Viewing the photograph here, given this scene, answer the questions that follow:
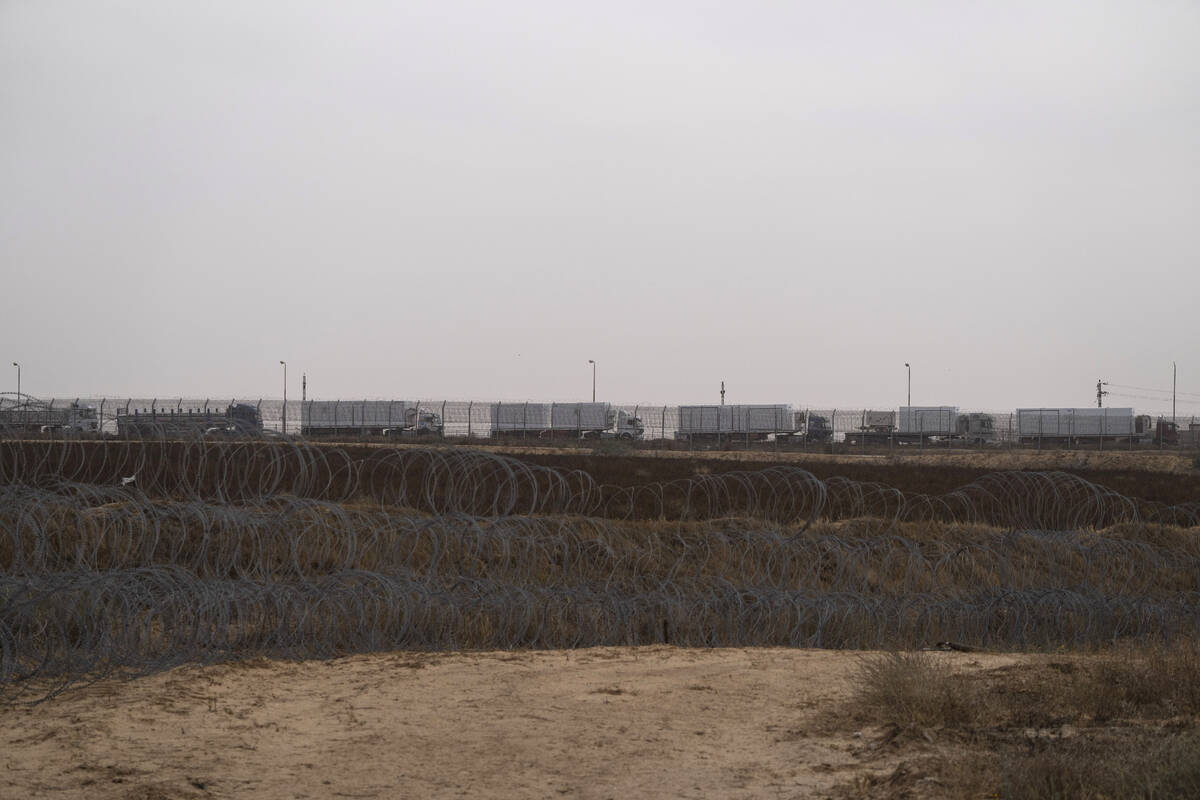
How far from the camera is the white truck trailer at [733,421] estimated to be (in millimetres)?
61594

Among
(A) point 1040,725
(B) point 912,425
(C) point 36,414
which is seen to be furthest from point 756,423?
(A) point 1040,725

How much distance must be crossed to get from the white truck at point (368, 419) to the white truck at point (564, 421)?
3.42m

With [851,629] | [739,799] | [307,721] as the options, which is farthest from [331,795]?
[851,629]

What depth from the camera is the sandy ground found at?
7820mm

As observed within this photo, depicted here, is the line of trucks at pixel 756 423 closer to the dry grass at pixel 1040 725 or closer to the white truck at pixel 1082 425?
the white truck at pixel 1082 425

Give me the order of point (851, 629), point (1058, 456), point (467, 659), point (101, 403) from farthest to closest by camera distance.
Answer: point (1058, 456) < point (101, 403) < point (851, 629) < point (467, 659)

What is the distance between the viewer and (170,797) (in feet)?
24.6

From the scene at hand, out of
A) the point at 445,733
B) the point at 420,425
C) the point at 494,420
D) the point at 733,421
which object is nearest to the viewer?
the point at 445,733

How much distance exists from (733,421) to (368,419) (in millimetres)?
20659

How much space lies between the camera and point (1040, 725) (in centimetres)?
879

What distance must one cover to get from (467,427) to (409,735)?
45.0 meters

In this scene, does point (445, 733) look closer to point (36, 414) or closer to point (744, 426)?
point (36, 414)

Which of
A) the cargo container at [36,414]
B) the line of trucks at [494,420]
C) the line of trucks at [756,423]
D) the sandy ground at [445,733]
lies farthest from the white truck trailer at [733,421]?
the sandy ground at [445,733]

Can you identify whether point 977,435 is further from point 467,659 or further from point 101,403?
point 467,659
